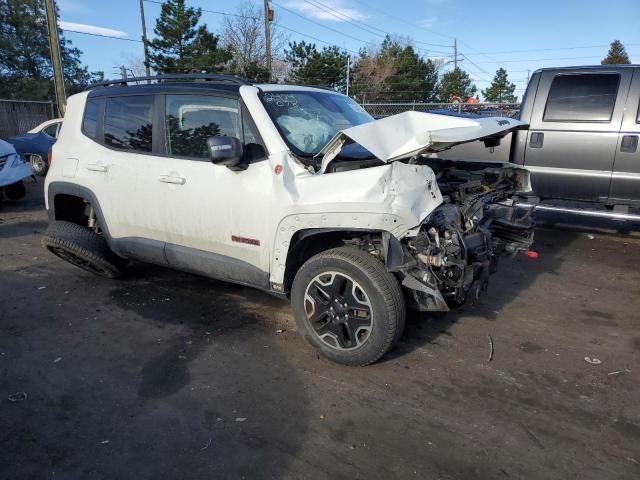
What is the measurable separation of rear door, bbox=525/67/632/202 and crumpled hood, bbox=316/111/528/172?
3.50 m

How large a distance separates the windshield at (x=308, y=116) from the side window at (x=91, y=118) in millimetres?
1916

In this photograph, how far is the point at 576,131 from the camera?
6.00 m

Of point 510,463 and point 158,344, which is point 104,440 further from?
point 510,463

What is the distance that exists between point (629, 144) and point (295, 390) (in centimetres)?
512

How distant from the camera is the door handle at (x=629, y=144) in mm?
5680

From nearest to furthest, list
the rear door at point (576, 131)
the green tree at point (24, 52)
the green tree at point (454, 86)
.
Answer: the rear door at point (576, 131) → the green tree at point (24, 52) → the green tree at point (454, 86)

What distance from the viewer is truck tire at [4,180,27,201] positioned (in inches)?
371

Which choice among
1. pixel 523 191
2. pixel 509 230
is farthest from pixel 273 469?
pixel 523 191

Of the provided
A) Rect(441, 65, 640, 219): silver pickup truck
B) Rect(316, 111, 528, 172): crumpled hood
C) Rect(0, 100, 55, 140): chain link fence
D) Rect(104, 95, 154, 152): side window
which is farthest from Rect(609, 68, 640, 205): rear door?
Rect(0, 100, 55, 140): chain link fence

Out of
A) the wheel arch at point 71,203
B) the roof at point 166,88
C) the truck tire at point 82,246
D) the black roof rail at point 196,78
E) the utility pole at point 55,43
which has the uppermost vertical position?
the utility pole at point 55,43

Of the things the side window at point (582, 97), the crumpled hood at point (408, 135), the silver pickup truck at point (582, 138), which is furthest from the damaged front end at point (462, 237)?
the side window at point (582, 97)

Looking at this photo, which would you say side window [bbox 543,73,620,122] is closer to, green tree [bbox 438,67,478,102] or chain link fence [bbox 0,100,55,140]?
chain link fence [bbox 0,100,55,140]

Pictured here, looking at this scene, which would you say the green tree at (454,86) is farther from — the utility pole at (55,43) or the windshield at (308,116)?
the windshield at (308,116)

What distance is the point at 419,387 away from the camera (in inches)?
123
